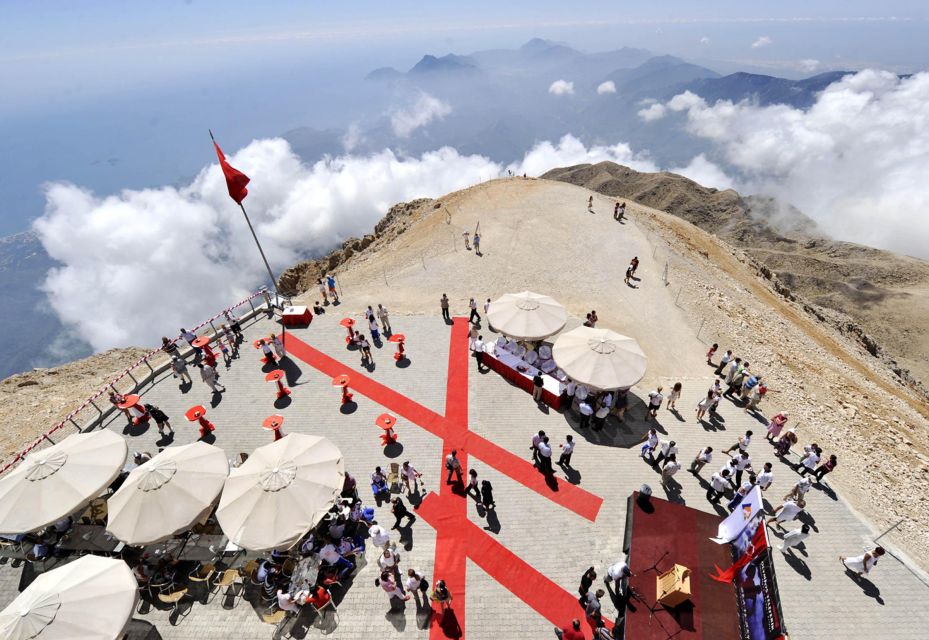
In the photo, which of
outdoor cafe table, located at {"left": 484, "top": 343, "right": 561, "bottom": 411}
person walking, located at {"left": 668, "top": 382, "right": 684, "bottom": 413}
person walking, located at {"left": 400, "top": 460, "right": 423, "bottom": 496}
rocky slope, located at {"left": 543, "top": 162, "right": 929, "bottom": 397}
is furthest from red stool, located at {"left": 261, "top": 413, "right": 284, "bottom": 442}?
rocky slope, located at {"left": 543, "top": 162, "right": 929, "bottom": 397}

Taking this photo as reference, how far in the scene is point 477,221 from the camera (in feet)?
113

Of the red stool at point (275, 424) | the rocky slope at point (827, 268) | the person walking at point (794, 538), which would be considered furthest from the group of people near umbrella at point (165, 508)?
the rocky slope at point (827, 268)

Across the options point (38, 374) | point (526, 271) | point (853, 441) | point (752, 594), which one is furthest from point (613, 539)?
point (38, 374)

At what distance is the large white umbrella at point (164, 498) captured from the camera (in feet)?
33.4

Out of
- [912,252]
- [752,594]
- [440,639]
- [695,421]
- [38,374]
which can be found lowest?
[912,252]

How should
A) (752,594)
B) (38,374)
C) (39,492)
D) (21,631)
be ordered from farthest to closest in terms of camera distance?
(38,374) → (39,492) → (752,594) → (21,631)

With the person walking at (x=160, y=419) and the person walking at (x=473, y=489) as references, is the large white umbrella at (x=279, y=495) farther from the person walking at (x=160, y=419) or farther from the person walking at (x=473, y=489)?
the person walking at (x=160, y=419)

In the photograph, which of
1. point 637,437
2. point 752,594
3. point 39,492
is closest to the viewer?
point 752,594

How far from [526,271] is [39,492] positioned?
958 inches

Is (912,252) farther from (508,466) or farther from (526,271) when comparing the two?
(508,466)

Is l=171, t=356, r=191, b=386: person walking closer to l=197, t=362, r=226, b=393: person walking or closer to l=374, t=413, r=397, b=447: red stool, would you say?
l=197, t=362, r=226, b=393: person walking

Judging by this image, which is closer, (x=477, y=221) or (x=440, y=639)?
(x=440, y=639)

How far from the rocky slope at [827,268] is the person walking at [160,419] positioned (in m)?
49.0

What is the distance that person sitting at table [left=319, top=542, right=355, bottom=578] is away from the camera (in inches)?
416
